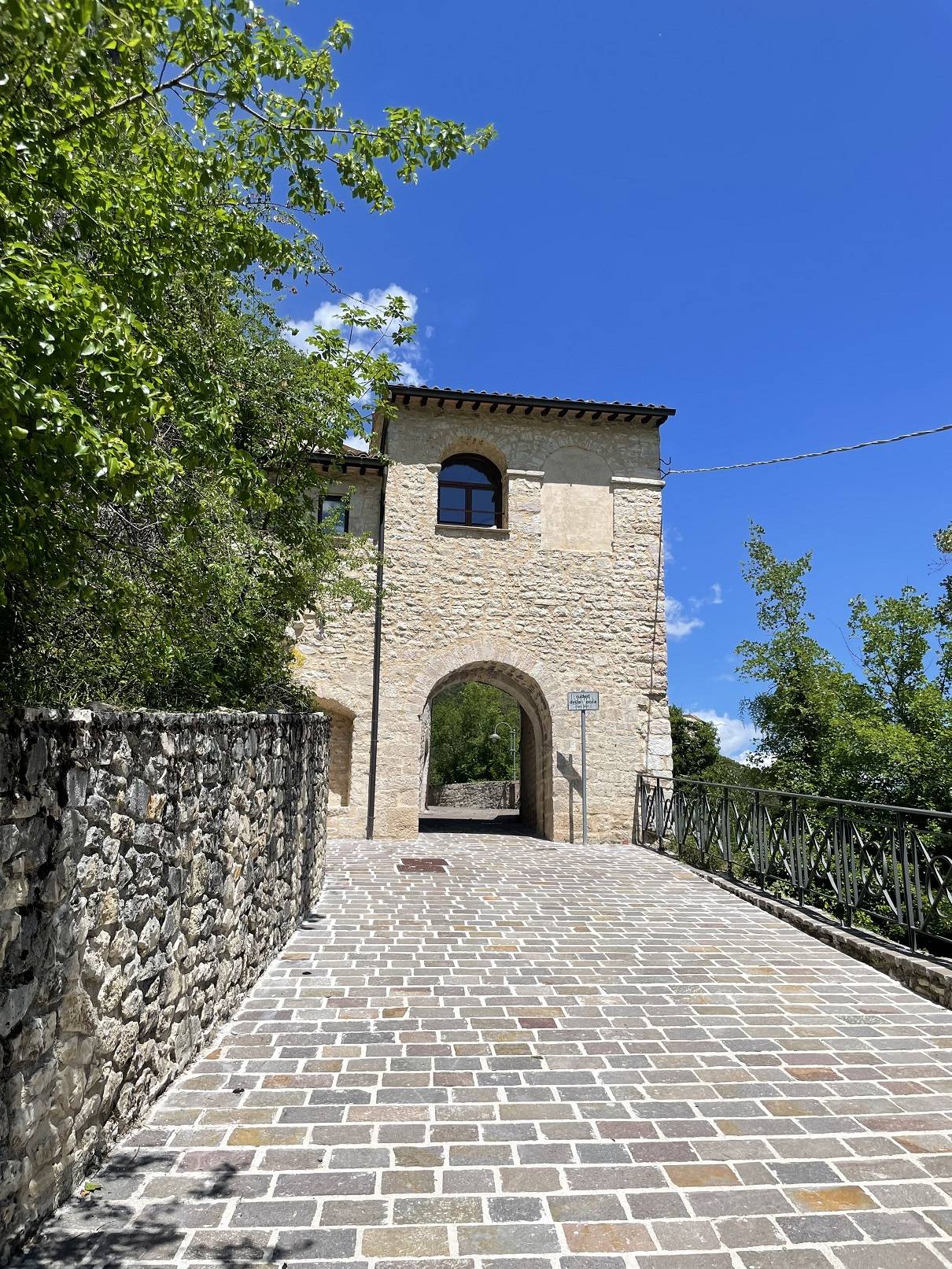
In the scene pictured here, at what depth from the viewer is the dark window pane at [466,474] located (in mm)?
12859

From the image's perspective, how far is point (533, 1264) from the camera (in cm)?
209


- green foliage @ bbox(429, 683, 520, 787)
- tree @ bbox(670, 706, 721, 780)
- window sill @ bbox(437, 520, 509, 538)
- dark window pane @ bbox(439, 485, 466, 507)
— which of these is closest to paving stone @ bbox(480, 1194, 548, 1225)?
window sill @ bbox(437, 520, 509, 538)

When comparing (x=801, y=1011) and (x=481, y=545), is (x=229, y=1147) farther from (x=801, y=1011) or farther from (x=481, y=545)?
(x=481, y=545)

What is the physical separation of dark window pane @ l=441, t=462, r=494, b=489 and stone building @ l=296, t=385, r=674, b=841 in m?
0.03

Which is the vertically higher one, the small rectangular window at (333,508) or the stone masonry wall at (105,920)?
the small rectangular window at (333,508)

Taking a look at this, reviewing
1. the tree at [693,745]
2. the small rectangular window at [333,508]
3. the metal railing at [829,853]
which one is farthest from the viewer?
the tree at [693,745]

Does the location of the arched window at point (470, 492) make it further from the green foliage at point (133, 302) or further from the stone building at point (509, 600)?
the green foliage at point (133, 302)

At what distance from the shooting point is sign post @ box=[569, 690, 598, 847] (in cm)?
1150

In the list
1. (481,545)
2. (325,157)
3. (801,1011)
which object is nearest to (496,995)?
(801,1011)

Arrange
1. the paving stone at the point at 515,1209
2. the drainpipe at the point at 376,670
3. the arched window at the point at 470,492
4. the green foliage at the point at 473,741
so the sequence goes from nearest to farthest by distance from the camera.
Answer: the paving stone at the point at 515,1209 → the drainpipe at the point at 376,670 → the arched window at the point at 470,492 → the green foliage at the point at 473,741

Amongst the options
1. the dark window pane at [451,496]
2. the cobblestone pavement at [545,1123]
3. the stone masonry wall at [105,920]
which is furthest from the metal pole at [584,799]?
the stone masonry wall at [105,920]

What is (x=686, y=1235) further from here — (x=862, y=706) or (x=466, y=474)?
(x=862, y=706)

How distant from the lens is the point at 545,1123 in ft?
9.36

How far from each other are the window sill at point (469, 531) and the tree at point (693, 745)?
1055 cm
